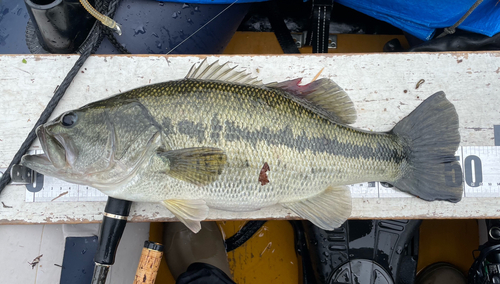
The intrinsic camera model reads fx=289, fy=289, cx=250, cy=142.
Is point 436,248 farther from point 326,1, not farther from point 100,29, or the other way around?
point 100,29

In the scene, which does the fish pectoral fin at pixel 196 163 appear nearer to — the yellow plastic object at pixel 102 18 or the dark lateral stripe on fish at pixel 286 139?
the dark lateral stripe on fish at pixel 286 139

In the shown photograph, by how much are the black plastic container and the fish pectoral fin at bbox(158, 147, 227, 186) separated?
0.88 meters

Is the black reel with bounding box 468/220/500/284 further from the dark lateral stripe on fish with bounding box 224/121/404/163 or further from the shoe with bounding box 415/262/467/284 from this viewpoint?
the dark lateral stripe on fish with bounding box 224/121/404/163

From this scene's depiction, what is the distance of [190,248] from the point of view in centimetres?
214

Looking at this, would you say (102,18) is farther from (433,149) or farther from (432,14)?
(432,14)

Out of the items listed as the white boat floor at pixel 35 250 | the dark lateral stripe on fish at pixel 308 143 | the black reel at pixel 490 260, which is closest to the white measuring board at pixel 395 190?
the white boat floor at pixel 35 250

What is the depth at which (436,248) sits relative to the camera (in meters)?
2.29

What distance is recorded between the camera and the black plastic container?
1336 millimetres

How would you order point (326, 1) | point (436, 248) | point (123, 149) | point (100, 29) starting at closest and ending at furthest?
point (123, 149) → point (100, 29) → point (326, 1) → point (436, 248)

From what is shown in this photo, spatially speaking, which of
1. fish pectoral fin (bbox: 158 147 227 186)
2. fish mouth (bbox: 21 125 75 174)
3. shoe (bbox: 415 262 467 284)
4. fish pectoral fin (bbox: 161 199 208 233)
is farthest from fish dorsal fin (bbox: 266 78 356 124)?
shoe (bbox: 415 262 467 284)

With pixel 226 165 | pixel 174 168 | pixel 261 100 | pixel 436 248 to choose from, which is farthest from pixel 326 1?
pixel 436 248

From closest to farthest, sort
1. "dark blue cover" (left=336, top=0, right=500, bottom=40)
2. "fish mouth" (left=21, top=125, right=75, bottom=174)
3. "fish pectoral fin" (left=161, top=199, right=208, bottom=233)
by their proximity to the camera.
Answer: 1. "fish mouth" (left=21, top=125, right=75, bottom=174)
2. "fish pectoral fin" (left=161, top=199, right=208, bottom=233)
3. "dark blue cover" (left=336, top=0, right=500, bottom=40)

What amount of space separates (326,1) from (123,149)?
56.6 inches

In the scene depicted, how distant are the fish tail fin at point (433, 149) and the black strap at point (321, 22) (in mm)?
808
